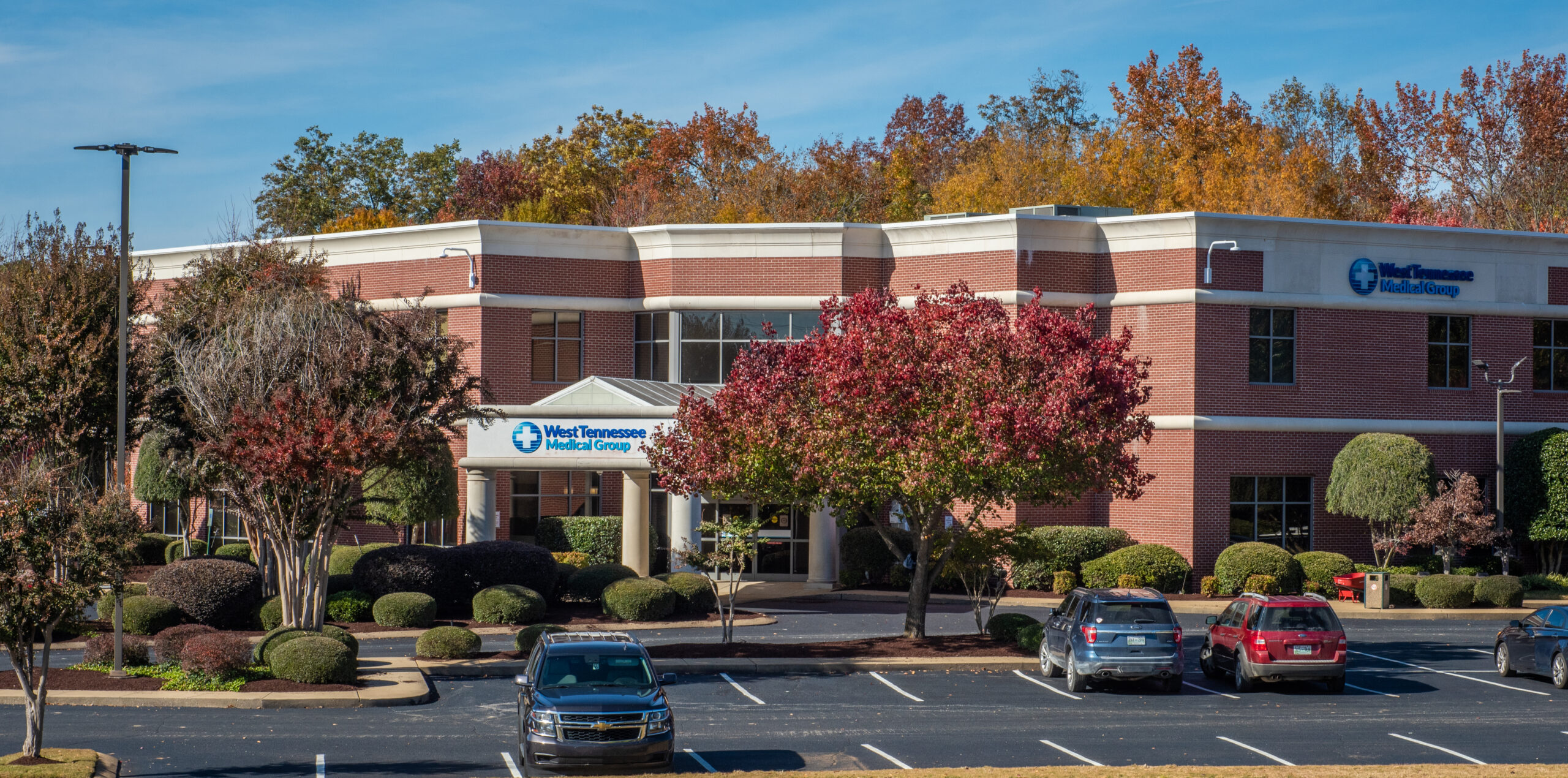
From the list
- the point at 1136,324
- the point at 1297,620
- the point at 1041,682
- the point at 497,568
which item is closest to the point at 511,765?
the point at 1041,682

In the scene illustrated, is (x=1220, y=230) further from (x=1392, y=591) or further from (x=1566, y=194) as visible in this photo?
Result: (x=1566, y=194)

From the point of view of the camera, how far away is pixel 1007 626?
28500mm

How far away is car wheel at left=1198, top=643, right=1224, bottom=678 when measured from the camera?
84.0ft

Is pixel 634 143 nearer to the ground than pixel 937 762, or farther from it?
farther from it

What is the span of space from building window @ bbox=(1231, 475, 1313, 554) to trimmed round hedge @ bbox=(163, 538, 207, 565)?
30.0m

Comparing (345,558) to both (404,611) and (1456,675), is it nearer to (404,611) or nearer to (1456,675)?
(404,611)

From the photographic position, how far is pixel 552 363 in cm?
4472

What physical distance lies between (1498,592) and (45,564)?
A: 32613 mm

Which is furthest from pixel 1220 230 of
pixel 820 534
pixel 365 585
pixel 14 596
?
pixel 14 596

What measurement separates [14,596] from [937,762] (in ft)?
34.8

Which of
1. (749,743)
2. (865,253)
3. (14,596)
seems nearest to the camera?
(14,596)

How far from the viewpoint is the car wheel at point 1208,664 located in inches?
1008

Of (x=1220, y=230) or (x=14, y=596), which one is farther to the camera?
(x=1220, y=230)

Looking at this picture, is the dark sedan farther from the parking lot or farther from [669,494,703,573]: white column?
[669,494,703,573]: white column
